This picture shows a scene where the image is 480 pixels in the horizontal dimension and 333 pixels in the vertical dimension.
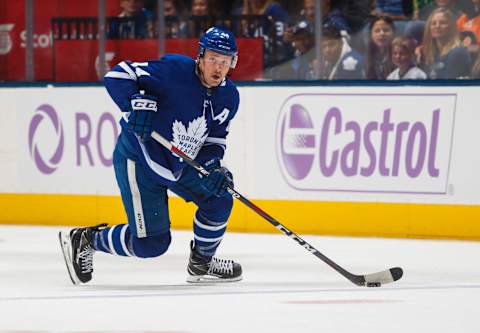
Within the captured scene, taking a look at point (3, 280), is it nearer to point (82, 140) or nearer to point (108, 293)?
point (108, 293)

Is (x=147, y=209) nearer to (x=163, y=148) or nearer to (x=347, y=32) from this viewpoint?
(x=163, y=148)

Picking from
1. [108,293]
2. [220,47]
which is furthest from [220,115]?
[108,293]

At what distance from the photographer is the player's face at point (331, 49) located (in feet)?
22.4

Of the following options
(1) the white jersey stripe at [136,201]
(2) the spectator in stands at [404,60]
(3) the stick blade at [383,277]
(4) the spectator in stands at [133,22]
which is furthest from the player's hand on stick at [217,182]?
(4) the spectator in stands at [133,22]

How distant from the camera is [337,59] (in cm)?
683

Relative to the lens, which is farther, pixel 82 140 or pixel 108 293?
pixel 82 140

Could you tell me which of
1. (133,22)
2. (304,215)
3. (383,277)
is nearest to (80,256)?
(383,277)

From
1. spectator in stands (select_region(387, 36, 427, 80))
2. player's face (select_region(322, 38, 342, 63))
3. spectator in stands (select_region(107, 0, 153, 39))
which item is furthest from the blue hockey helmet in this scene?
spectator in stands (select_region(107, 0, 153, 39))

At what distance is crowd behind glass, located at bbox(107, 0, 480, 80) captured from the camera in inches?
256

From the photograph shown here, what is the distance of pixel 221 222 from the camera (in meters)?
4.69

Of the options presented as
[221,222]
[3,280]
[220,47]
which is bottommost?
[3,280]

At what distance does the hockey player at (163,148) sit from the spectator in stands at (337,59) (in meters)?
2.23

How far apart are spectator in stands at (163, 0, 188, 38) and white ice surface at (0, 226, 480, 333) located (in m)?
1.53

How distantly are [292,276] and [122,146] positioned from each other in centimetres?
95
